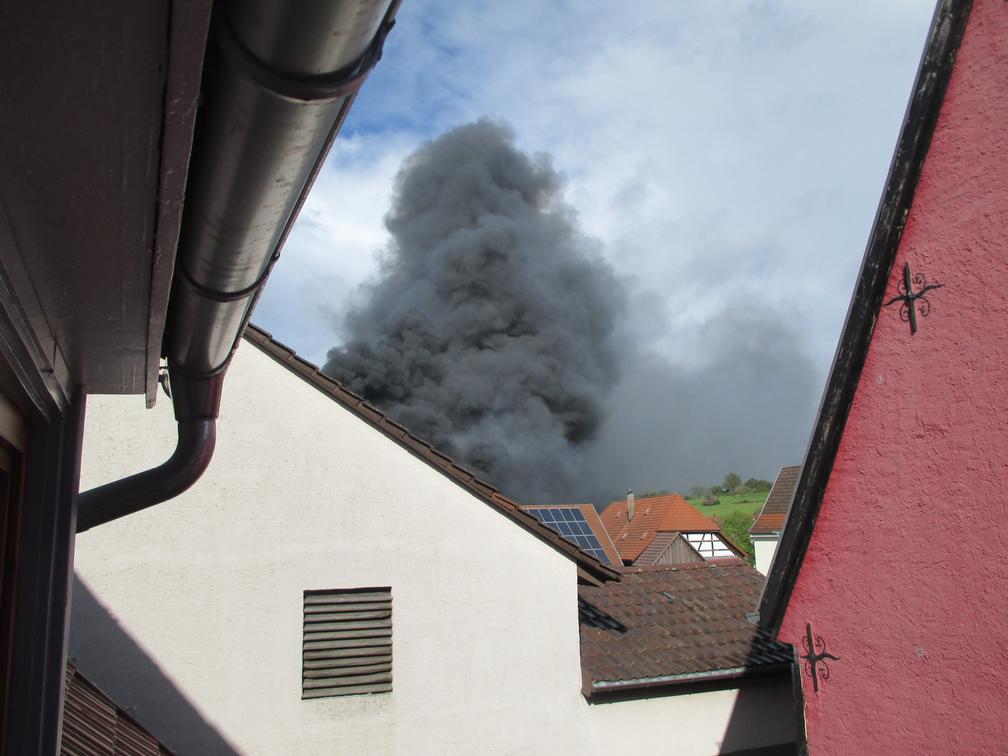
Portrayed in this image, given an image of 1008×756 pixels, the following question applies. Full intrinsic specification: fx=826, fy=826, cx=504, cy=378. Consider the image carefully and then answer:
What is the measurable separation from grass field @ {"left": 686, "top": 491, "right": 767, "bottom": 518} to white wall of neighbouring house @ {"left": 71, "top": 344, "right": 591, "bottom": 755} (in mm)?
44967

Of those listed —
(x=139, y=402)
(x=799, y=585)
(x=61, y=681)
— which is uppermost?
(x=139, y=402)

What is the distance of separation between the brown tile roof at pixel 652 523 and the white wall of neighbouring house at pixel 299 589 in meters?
19.2

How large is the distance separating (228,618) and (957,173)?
5.21 m

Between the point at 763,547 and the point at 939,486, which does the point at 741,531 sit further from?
the point at 939,486

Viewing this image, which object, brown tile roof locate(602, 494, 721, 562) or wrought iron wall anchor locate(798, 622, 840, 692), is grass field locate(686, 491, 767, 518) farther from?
wrought iron wall anchor locate(798, 622, 840, 692)

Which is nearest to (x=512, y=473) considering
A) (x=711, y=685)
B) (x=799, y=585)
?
(x=711, y=685)

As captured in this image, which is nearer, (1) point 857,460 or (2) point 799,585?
(1) point 857,460

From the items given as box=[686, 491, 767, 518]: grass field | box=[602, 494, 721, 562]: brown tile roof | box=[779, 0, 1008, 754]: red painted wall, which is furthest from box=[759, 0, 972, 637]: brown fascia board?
box=[686, 491, 767, 518]: grass field

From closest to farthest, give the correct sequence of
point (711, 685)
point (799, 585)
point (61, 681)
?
point (61, 681)
point (799, 585)
point (711, 685)

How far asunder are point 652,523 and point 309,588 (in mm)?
22715

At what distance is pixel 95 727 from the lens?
3.30 m

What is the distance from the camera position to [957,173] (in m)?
3.89

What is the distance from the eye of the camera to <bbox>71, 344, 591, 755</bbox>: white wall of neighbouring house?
18.4ft

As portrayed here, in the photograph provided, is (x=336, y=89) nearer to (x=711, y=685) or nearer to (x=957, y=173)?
(x=957, y=173)
